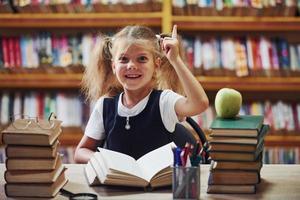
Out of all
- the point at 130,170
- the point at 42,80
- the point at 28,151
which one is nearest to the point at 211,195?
the point at 130,170

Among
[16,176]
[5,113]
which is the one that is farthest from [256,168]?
[5,113]

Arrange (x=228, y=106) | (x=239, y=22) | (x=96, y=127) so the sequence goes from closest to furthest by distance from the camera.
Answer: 1. (x=228, y=106)
2. (x=96, y=127)
3. (x=239, y=22)

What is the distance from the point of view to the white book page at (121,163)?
1840 millimetres

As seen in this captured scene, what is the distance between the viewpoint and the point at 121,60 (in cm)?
235

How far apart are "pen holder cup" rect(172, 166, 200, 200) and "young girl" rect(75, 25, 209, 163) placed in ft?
1.72

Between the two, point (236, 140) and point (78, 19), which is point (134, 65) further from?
point (78, 19)

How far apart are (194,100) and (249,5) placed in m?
1.68

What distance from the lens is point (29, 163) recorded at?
177 cm

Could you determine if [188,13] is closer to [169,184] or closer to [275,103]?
[275,103]

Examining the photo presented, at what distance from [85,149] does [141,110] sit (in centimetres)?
25

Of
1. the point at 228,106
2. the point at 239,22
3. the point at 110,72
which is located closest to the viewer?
the point at 228,106

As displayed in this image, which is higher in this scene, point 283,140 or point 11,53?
point 11,53

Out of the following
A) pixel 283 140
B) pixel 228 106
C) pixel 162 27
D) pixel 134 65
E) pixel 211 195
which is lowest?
pixel 283 140

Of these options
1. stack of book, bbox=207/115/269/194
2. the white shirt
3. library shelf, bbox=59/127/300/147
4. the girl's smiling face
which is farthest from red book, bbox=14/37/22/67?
stack of book, bbox=207/115/269/194
